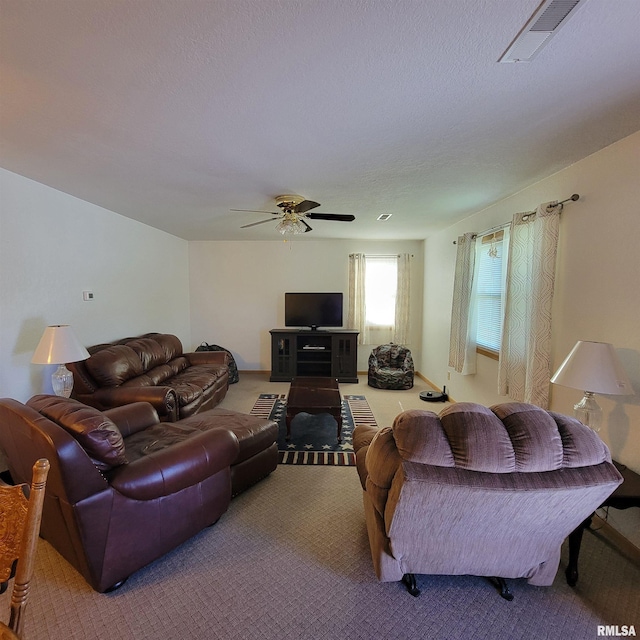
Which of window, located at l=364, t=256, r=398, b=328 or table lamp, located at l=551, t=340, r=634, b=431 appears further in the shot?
window, located at l=364, t=256, r=398, b=328

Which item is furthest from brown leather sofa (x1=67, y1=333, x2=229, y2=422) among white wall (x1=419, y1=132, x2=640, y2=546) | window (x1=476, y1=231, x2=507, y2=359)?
white wall (x1=419, y1=132, x2=640, y2=546)

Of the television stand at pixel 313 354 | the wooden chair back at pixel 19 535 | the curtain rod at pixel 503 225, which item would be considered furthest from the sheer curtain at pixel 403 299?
the wooden chair back at pixel 19 535

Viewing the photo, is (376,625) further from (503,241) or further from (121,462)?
(503,241)

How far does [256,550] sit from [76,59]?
8.44 ft

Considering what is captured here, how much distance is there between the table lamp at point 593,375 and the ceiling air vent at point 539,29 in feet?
4.94

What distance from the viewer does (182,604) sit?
5.08ft

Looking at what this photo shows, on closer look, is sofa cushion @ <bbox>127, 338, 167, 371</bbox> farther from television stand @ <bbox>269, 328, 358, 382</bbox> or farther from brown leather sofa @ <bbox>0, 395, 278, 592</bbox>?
brown leather sofa @ <bbox>0, 395, 278, 592</bbox>

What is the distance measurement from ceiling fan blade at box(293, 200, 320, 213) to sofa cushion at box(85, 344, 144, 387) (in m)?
2.40

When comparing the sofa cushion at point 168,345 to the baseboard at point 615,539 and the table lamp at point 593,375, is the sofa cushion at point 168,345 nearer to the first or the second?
the table lamp at point 593,375

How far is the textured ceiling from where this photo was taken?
1100 millimetres

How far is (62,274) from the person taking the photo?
10.2 feet

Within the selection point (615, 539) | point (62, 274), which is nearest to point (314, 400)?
point (615, 539)

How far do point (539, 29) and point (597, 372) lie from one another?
5.40ft

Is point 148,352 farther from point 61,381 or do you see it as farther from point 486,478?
point 486,478
